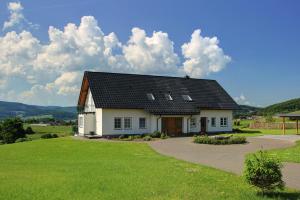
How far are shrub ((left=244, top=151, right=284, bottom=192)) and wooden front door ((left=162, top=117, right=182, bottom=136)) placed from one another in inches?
1095

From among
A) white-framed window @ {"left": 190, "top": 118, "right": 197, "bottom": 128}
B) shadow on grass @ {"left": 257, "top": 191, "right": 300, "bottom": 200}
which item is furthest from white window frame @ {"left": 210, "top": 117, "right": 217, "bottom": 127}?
shadow on grass @ {"left": 257, "top": 191, "right": 300, "bottom": 200}

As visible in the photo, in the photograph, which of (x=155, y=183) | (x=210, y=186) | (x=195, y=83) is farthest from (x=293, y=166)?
(x=195, y=83)

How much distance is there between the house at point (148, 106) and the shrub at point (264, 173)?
25085 millimetres

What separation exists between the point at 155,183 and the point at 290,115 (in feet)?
96.1

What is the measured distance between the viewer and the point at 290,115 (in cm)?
3806

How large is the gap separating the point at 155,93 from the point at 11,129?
3002cm

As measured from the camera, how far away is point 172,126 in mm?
39156

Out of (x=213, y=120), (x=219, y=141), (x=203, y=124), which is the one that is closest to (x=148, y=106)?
(x=203, y=124)

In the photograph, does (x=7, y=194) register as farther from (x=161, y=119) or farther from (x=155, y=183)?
(x=161, y=119)

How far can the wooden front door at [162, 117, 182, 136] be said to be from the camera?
3862 cm

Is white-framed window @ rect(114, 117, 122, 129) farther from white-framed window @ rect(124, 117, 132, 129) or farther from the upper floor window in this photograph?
the upper floor window

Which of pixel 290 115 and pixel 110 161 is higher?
pixel 290 115

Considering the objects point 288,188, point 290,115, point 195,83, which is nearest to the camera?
point 288,188

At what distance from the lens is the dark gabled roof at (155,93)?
3644cm
